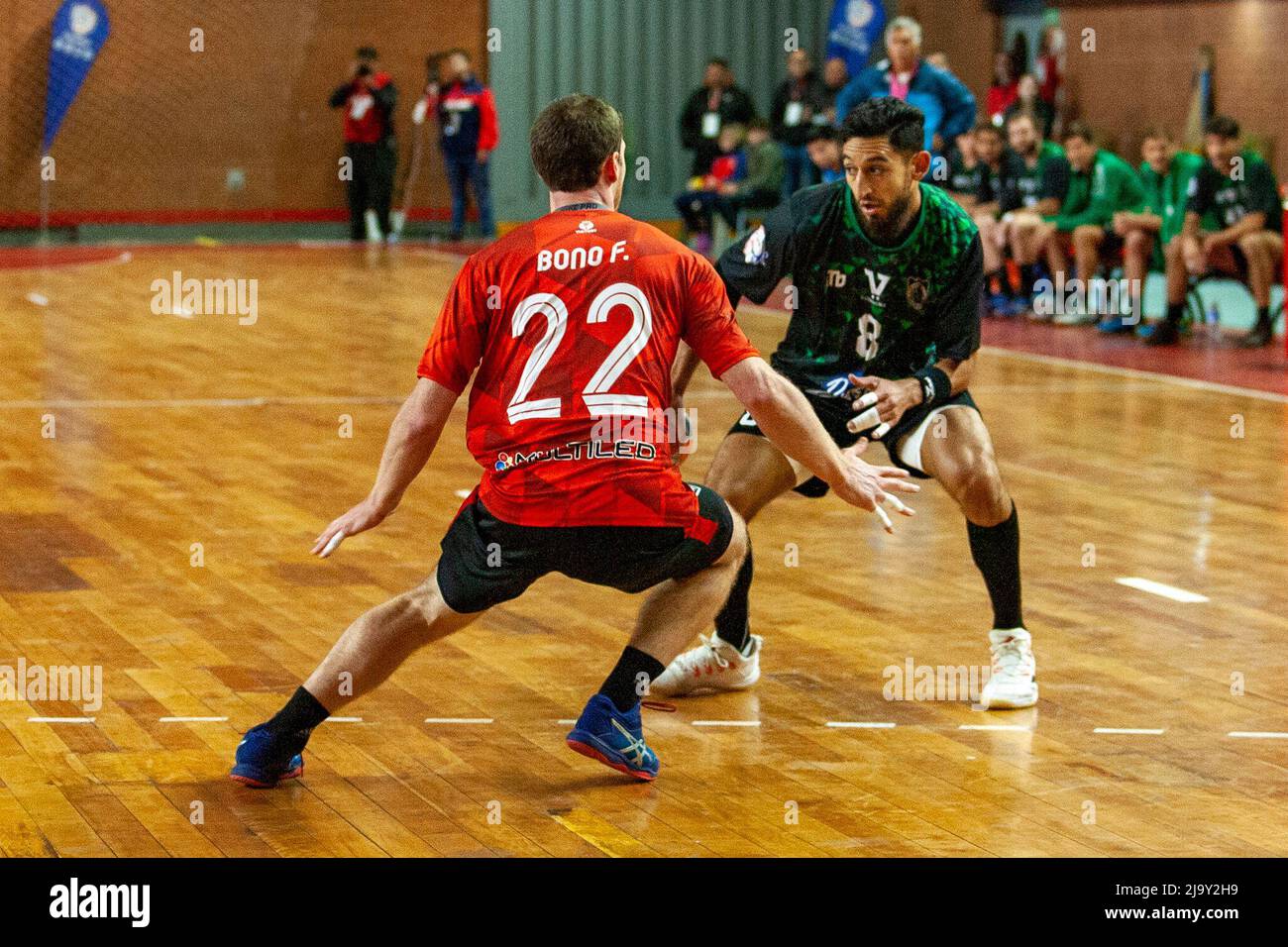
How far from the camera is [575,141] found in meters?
4.00

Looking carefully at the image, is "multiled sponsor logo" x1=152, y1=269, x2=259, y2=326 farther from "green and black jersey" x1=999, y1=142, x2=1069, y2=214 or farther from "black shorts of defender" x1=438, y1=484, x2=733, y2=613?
"black shorts of defender" x1=438, y1=484, x2=733, y2=613

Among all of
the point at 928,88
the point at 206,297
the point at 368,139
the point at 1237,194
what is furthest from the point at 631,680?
the point at 368,139

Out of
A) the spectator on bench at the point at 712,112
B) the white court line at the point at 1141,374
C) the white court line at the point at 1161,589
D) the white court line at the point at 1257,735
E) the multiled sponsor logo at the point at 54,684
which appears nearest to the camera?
the white court line at the point at 1257,735

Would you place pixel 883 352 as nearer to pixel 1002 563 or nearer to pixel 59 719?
pixel 1002 563

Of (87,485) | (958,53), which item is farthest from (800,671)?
(958,53)

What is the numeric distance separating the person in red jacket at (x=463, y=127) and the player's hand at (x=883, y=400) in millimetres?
16469

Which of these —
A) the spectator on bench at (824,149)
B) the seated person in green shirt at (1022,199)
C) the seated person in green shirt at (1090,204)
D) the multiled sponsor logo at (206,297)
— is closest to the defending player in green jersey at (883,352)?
the seated person in green shirt at (1090,204)

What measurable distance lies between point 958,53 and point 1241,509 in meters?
15.0

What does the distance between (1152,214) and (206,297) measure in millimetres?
7407

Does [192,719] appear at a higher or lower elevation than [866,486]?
lower

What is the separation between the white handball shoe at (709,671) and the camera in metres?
5.09

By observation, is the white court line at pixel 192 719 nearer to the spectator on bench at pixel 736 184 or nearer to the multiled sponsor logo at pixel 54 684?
the multiled sponsor logo at pixel 54 684

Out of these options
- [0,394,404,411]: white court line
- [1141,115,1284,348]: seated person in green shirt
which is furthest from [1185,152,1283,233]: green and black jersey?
[0,394,404,411]: white court line

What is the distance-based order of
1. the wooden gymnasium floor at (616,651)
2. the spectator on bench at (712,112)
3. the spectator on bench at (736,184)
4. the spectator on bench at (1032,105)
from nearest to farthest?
1. the wooden gymnasium floor at (616,651)
2. the spectator on bench at (1032,105)
3. the spectator on bench at (736,184)
4. the spectator on bench at (712,112)
